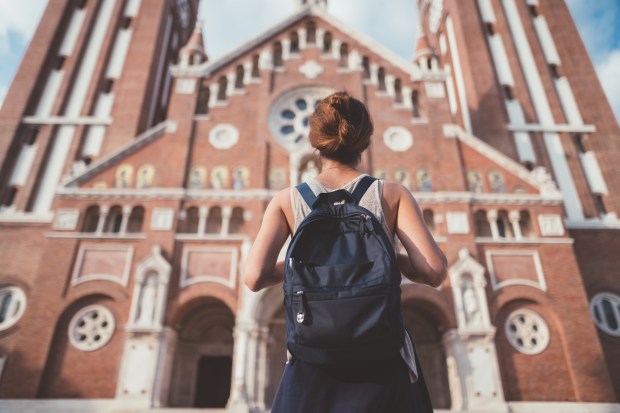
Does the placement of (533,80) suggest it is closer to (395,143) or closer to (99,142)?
(395,143)

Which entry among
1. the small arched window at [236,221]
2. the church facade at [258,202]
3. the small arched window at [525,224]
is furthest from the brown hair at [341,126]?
the small arched window at [525,224]

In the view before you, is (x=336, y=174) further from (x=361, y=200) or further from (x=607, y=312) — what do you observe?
(x=607, y=312)

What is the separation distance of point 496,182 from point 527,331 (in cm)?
563

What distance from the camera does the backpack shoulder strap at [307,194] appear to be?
2.22 m

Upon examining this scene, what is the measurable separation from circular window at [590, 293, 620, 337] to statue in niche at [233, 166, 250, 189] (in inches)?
536

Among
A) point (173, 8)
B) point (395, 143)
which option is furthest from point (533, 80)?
point (173, 8)

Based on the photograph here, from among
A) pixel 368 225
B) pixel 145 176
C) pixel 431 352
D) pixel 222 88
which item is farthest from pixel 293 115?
pixel 368 225

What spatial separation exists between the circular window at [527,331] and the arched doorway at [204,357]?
9.99 meters

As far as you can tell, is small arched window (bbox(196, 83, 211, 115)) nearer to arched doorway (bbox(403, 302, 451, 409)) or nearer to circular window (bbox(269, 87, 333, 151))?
circular window (bbox(269, 87, 333, 151))

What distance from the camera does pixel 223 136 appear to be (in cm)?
1769

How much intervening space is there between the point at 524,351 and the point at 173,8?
24920 mm

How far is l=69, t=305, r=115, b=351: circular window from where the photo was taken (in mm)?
13961

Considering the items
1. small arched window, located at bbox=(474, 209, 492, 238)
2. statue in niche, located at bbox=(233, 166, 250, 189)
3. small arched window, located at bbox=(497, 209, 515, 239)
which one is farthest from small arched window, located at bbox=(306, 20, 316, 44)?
small arched window, located at bbox=(497, 209, 515, 239)

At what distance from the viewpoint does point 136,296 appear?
46.6ft
